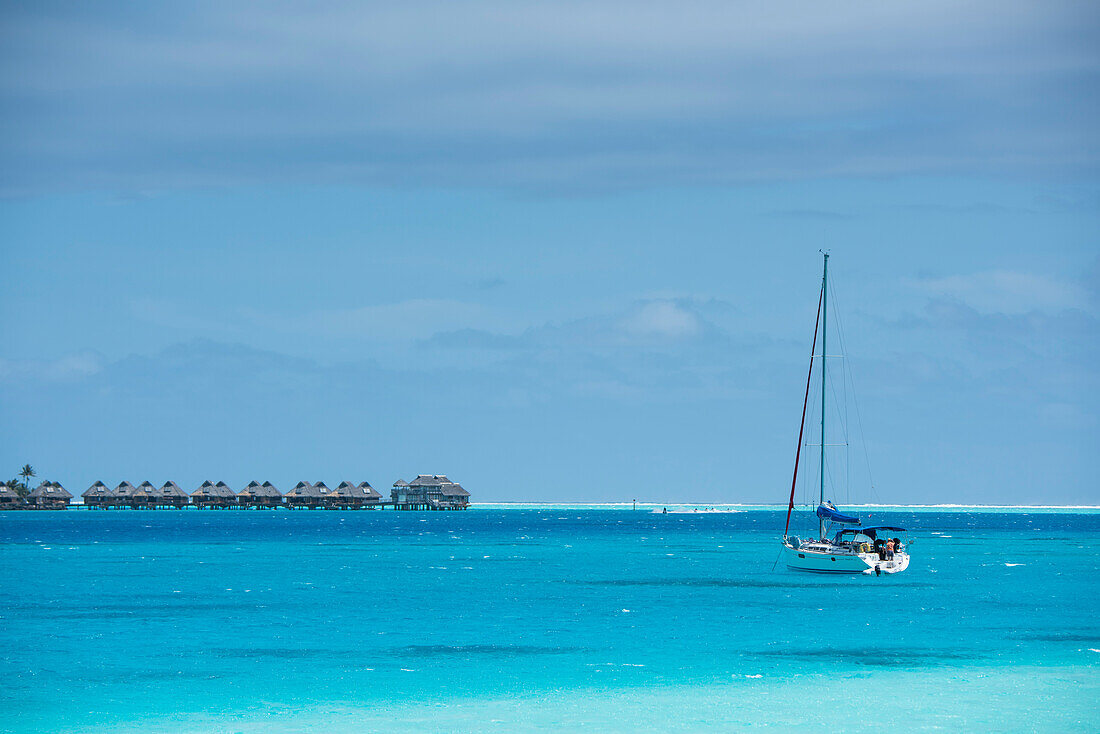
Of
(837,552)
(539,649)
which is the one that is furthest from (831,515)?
(539,649)

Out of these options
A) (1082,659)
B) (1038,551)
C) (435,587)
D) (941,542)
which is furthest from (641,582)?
(941,542)

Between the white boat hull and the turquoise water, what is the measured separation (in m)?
0.90

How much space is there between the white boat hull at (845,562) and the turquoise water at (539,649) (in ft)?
2.95

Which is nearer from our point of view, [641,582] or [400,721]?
[400,721]

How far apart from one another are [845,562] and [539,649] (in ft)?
119

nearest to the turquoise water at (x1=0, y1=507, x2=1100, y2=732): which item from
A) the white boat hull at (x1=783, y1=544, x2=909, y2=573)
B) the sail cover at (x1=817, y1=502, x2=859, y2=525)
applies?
the white boat hull at (x1=783, y1=544, x2=909, y2=573)

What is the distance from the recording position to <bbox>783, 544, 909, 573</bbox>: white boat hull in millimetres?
80000

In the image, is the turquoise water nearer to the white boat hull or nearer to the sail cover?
the white boat hull

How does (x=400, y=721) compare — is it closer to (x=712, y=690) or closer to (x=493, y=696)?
(x=493, y=696)

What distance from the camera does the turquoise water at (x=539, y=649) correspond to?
1451 inches

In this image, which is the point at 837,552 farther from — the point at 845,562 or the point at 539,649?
the point at 539,649

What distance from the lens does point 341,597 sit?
227 feet

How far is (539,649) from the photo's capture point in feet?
162

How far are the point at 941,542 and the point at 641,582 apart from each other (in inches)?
3058
